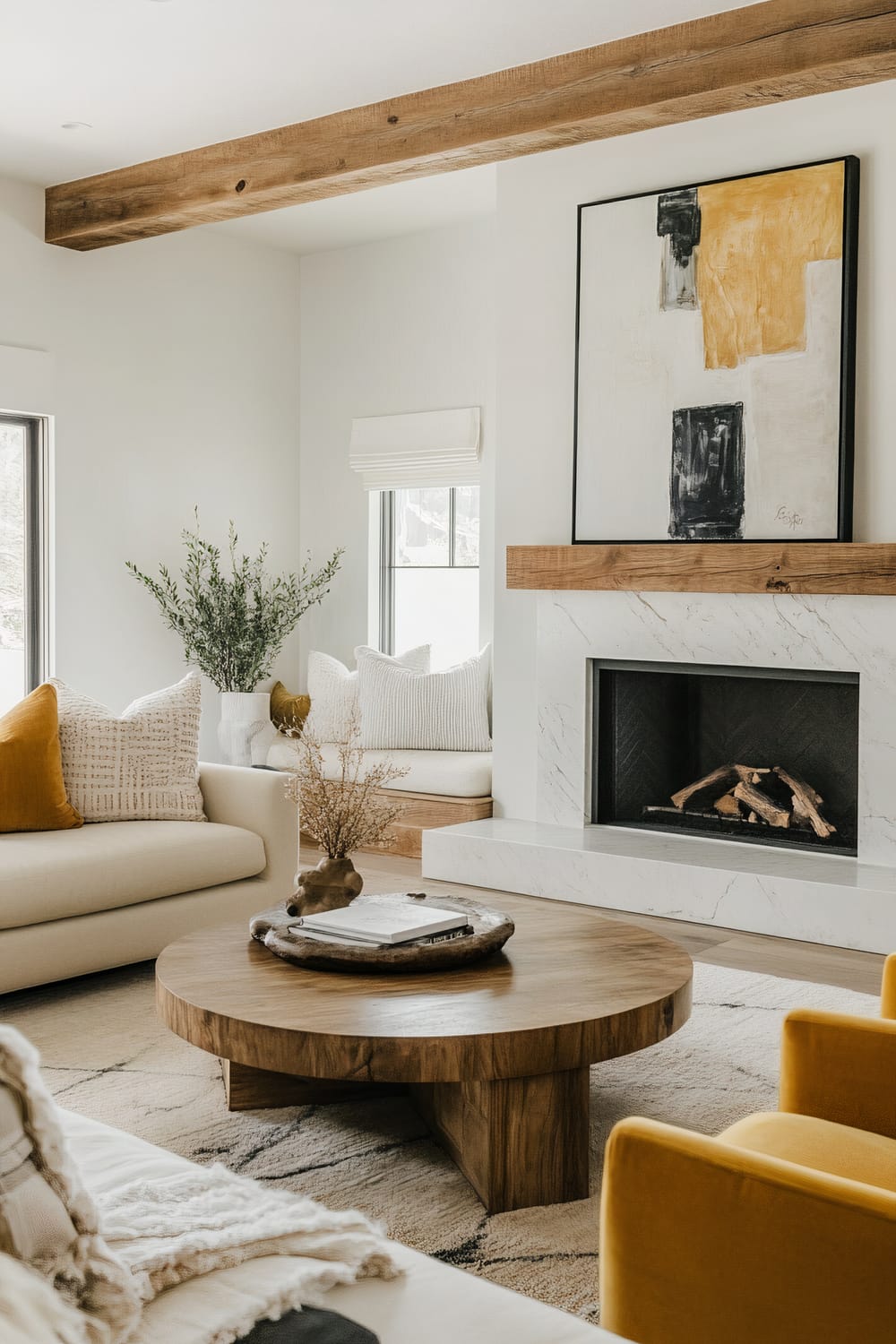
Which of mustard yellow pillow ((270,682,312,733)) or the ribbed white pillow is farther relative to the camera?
mustard yellow pillow ((270,682,312,733))

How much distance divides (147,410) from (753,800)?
3414mm

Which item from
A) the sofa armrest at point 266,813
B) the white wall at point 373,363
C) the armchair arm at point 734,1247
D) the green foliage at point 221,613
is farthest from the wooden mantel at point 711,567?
the armchair arm at point 734,1247

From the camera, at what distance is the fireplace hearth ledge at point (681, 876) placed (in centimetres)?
404

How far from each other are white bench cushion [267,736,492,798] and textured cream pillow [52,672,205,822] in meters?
1.37

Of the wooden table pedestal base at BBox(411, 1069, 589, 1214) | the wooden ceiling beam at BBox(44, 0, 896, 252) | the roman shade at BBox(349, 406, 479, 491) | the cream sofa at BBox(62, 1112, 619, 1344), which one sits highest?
the wooden ceiling beam at BBox(44, 0, 896, 252)

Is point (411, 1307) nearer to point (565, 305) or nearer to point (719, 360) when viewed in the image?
point (719, 360)

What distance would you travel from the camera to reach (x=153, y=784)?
394 cm

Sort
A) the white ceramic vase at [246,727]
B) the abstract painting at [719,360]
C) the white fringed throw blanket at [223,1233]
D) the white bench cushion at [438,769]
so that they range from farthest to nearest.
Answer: the white ceramic vase at [246,727], the white bench cushion at [438,769], the abstract painting at [719,360], the white fringed throw blanket at [223,1233]

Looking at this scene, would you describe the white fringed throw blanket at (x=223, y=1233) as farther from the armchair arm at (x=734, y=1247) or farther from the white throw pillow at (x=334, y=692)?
the white throw pillow at (x=334, y=692)

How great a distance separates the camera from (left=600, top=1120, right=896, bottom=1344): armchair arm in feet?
4.50

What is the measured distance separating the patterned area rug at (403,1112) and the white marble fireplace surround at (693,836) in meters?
0.55

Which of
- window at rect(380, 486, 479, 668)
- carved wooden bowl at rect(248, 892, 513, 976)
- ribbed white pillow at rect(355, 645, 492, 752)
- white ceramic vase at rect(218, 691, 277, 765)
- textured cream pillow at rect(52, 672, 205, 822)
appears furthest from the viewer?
window at rect(380, 486, 479, 668)

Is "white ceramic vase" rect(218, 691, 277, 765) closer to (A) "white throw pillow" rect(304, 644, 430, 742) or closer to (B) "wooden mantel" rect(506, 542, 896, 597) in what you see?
(A) "white throw pillow" rect(304, 644, 430, 742)
